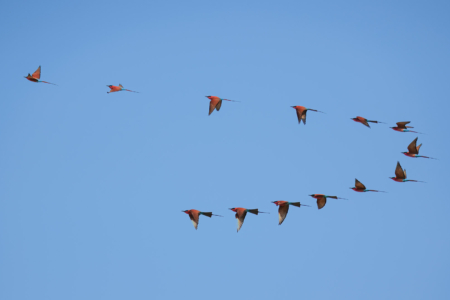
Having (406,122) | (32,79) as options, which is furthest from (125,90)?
(406,122)

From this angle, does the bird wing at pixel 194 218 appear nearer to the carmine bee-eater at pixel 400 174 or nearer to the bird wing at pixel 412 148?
the carmine bee-eater at pixel 400 174

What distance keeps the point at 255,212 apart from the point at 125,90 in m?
12.8

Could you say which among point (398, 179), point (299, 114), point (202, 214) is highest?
point (299, 114)

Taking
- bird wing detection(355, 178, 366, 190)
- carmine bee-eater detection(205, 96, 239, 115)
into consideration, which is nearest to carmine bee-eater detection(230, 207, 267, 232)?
bird wing detection(355, 178, 366, 190)

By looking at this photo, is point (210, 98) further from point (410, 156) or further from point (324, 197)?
point (410, 156)

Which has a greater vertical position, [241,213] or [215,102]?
[215,102]

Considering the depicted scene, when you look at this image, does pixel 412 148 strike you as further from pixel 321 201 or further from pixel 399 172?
pixel 321 201

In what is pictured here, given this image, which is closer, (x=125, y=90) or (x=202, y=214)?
(x=202, y=214)

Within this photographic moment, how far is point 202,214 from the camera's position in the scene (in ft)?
123

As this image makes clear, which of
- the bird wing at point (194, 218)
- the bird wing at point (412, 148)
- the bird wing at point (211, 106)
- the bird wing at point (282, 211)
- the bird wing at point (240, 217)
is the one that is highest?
the bird wing at point (211, 106)

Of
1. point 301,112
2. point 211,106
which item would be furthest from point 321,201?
point 211,106

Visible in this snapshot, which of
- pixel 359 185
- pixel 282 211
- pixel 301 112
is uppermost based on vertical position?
pixel 301 112

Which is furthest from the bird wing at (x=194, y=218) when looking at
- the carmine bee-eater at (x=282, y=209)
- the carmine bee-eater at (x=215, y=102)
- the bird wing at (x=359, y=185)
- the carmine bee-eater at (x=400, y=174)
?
the carmine bee-eater at (x=400, y=174)

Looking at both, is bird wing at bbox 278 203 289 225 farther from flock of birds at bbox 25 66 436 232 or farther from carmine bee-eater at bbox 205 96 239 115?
carmine bee-eater at bbox 205 96 239 115
